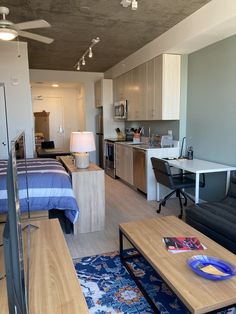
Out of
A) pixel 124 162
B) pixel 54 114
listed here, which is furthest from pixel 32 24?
pixel 54 114

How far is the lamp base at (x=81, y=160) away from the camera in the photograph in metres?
3.12

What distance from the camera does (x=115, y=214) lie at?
→ 3629 millimetres

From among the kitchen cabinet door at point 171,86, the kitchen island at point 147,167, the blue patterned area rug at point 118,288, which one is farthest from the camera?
the kitchen island at point 147,167

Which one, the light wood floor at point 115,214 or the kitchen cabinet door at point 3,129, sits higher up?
the kitchen cabinet door at point 3,129

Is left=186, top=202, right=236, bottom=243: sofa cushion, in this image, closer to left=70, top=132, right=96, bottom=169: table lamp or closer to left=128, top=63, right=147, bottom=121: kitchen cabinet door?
left=70, top=132, right=96, bottom=169: table lamp

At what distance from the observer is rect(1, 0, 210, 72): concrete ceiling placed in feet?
9.66

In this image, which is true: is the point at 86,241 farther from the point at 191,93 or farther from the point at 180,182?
the point at 191,93

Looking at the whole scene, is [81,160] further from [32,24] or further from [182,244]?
[182,244]

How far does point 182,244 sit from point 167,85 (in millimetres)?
2889

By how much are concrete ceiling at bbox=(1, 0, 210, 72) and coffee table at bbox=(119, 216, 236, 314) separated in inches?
98.4

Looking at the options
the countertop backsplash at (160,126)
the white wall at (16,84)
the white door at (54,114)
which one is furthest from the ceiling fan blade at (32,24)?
the white door at (54,114)

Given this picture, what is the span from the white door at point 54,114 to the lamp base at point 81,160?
18.8 ft

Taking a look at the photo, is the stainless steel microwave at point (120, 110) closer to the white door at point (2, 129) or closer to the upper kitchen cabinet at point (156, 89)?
the upper kitchen cabinet at point (156, 89)

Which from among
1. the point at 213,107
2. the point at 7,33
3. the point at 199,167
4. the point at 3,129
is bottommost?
the point at 199,167
